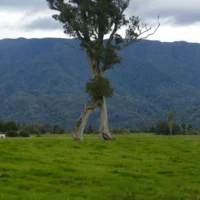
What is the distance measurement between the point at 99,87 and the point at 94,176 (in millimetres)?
22359

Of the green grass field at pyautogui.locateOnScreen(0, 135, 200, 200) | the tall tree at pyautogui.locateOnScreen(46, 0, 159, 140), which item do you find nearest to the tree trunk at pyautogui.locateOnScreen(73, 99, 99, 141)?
the tall tree at pyautogui.locateOnScreen(46, 0, 159, 140)

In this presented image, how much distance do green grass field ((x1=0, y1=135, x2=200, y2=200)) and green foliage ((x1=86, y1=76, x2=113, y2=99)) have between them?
1339cm

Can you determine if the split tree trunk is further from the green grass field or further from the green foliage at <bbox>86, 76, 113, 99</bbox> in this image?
the green grass field

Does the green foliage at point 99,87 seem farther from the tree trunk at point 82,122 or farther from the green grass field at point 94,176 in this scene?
the green grass field at point 94,176

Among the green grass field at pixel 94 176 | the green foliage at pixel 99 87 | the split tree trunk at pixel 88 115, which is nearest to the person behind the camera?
the green grass field at pixel 94 176

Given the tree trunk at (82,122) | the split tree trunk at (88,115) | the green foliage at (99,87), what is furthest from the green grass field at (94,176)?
the green foliage at (99,87)

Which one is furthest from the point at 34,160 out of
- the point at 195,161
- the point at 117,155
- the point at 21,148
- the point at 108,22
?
the point at 108,22

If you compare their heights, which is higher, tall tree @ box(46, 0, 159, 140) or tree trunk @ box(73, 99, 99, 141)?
tall tree @ box(46, 0, 159, 140)

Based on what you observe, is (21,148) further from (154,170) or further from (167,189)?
(167,189)

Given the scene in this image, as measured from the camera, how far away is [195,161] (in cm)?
2702

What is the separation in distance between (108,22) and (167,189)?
94.2 feet

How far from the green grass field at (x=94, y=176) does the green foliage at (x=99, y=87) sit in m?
13.4

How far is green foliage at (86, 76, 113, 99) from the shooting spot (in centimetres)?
4128

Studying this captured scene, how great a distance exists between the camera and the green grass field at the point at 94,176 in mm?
16469
